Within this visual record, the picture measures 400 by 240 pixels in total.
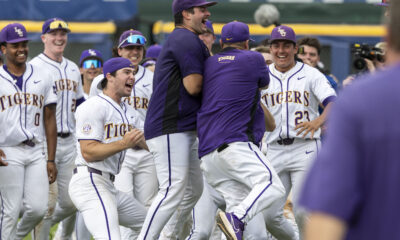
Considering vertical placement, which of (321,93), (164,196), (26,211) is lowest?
(26,211)

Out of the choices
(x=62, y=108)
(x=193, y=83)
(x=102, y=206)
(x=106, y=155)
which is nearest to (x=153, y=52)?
(x=62, y=108)

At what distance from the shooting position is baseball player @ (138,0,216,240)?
621 cm

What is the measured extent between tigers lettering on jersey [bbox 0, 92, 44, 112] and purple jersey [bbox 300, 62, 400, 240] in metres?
5.98

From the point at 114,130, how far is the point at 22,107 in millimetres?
1392

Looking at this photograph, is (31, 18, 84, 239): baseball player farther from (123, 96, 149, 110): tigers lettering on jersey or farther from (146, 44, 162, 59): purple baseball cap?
(146, 44, 162, 59): purple baseball cap

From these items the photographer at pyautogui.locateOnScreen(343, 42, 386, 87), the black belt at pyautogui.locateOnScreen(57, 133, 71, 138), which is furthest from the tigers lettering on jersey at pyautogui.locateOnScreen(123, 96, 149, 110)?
the photographer at pyautogui.locateOnScreen(343, 42, 386, 87)

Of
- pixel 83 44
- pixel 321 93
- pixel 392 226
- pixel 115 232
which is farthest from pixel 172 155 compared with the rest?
pixel 83 44

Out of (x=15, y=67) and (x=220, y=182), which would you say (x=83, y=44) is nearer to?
(x=15, y=67)

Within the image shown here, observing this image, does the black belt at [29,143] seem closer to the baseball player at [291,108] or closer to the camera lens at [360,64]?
the baseball player at [291,108]

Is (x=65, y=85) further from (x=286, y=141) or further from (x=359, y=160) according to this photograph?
(x=359, y=160)

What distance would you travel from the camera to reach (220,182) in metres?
6.51

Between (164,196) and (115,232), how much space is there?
0.48 m

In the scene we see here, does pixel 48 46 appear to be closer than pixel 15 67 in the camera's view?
No

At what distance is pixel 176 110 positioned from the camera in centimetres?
634
